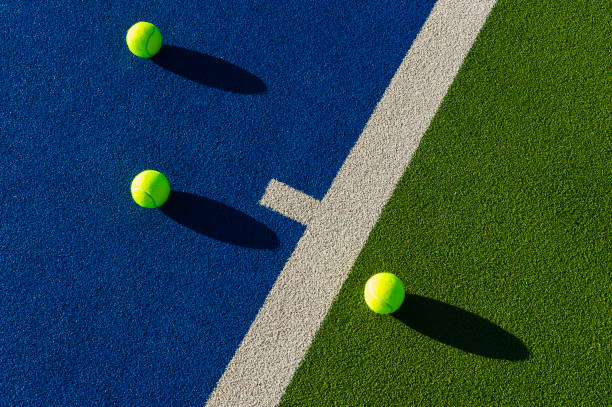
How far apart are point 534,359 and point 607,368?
51 centimetres

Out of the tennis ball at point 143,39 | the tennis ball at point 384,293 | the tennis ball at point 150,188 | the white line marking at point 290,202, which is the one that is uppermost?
the tennis ball at point 143,39

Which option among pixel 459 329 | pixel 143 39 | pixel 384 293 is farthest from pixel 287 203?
pixel 143 39

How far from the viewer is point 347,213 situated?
3.77 meters

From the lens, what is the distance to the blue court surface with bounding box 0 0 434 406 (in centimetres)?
351

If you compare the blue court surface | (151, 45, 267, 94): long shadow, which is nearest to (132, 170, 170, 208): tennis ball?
the blue court surface

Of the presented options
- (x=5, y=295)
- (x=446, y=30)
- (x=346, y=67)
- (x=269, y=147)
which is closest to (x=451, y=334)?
(x=269, y=147)

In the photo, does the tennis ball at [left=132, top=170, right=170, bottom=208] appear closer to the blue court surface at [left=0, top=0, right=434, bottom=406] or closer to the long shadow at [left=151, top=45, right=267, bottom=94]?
the blue court surface at [left=0, top=0, right=434, bottom=406]

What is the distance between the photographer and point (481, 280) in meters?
3.65

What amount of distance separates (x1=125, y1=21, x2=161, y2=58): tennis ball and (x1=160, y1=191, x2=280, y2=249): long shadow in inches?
48.0

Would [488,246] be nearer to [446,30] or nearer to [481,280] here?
[481,280]

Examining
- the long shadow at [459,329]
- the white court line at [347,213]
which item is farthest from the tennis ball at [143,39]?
the long shadow at [459,329]

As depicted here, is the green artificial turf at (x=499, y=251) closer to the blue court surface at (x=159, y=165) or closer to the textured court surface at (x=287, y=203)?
the textured court surface at (x=287, y=203)

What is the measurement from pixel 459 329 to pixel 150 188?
242cm

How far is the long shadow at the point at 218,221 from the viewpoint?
3723mm
